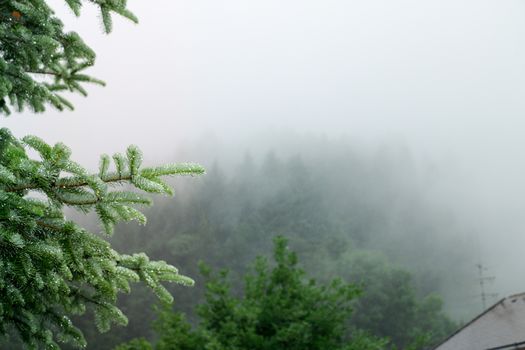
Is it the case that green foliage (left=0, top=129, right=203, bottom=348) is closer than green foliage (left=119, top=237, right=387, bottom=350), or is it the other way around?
green foliage (left=0, top=129, right=203, bottom=348)

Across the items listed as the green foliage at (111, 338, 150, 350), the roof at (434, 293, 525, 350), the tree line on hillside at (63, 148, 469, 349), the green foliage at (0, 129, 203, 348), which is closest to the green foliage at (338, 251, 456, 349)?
the tree line on hillside at (63, 148, 469, 349)

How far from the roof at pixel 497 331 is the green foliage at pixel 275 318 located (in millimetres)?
3004

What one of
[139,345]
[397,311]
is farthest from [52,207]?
[397,311]

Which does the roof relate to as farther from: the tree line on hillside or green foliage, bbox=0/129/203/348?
the tree line on hillside

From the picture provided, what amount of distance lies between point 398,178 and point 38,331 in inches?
5532

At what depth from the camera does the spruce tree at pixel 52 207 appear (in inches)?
118

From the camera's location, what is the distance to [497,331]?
12570 millimetres

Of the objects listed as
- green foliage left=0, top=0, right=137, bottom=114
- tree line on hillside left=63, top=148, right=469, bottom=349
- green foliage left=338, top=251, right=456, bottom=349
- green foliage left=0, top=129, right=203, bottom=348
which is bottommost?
green foliage left=0, top=129, right=203, bottom=348

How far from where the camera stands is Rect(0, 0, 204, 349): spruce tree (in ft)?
9.82

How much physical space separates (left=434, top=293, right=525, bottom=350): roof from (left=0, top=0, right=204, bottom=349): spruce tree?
10.6 metres

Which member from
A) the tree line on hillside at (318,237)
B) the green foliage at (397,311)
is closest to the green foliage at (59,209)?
the tree line on hillside at (318,237)

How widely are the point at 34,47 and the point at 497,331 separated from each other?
1240cm

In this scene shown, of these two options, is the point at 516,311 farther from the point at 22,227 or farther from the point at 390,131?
the point at 390,131

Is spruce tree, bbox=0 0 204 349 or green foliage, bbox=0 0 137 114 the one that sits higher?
green foliage, bbox=0 0 137 114
